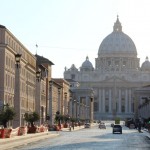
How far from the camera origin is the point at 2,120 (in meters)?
61.2

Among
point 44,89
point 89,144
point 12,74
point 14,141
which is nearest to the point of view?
point 89,144

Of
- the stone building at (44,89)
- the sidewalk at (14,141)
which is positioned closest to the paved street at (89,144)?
the sidewalk at (14,141)

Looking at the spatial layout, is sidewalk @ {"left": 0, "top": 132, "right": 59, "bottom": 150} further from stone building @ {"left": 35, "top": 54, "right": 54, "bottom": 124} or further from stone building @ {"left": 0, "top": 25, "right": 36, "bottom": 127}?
stone building @ {"left": 35, "top": 54, "right": 54, "bottom": 124}

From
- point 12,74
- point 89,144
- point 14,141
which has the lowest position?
point 89,144

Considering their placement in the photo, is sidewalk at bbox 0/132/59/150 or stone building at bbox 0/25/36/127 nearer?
sidewalk at bbox 0/132/59/150

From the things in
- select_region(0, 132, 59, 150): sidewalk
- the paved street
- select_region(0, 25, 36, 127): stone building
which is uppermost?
select_region(0, 25, 36, 127): stone building

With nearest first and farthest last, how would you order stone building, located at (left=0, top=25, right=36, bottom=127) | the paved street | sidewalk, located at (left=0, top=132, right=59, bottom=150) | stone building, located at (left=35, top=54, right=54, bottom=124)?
1. the paved street
2. sidewalk, located at (left=0, top=132, right=59, bottom=150)
3. stone building, located at (left=0, top=25, right=36, bottom=127)
4. stone building, located at (left=35, top=54, right=54, bottom=124)

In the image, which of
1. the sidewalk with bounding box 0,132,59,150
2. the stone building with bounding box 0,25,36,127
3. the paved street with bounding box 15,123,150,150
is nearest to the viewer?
the paved street with bounding box 15,123,150,150

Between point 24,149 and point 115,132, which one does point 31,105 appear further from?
point 24,149

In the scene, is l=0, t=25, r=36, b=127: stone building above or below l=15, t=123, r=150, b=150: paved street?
above

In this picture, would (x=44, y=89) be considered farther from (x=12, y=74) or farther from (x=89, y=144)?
(x=89, y=144)

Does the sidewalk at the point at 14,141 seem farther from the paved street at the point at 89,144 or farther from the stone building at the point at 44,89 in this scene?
the stone building at the point at 44,89

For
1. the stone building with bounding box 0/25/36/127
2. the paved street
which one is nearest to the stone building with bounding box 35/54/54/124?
the stone building with bounding box 0/25/36/127

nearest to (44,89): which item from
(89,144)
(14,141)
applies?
(14,141)
